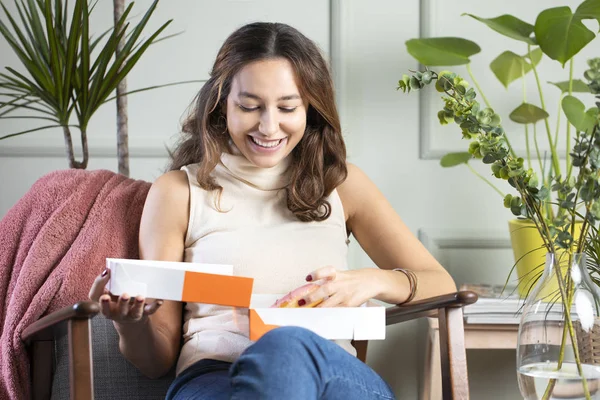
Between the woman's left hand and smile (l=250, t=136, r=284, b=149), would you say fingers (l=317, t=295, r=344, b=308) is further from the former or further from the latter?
smile (l=250, t=136, r=284, b=149)

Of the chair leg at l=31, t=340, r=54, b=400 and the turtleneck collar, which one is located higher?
the turtleneck collar

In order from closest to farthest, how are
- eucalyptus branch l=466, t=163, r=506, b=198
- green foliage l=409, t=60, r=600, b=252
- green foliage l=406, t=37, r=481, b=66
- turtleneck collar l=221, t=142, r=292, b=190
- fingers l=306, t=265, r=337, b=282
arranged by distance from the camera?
green foliage l=409, t=60, r=600, b=252
fingers l=306, t=265, r=337, b=282
turtleneck collar l=221, t=142, r=292, b=190
green foliage l=406, t=37, r=481, b=66
eucalyptus branch l=466, t=163, r=506, b=198

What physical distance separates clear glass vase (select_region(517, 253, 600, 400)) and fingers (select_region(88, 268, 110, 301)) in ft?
1.92

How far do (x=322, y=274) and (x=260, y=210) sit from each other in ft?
1.15

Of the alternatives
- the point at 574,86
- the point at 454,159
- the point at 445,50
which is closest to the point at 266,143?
the point at 445,50

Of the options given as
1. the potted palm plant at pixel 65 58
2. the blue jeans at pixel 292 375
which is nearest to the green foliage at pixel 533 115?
the blue jeans at pixel 292 375

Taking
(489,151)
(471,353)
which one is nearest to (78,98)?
(489,151)

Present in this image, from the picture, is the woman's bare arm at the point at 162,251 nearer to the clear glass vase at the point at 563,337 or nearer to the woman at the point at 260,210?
the woman at the point at 260,210

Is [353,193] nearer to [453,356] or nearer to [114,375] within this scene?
[453,356]

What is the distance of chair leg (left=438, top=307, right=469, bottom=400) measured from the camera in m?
1.34

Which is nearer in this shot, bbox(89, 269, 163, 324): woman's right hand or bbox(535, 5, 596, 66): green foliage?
bbox(89, 269, 163, 324): woman's right hand

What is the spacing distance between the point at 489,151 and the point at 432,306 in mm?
425

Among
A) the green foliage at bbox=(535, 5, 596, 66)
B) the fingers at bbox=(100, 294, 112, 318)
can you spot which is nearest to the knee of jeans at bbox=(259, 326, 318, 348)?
the fingers at bbox=(100, 294, 112, 318)

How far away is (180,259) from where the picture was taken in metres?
1.54
